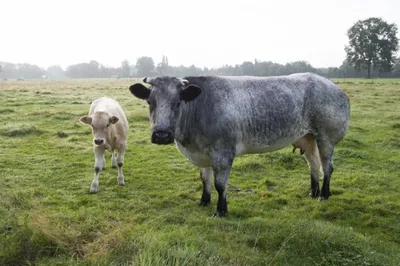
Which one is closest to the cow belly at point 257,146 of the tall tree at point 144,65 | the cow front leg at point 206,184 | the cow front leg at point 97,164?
the cow front leg at point 206,184

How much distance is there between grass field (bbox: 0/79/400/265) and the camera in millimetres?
4438

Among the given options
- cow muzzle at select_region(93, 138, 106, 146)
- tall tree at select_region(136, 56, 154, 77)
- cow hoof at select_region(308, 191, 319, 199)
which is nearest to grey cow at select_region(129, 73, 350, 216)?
cow hoof at select_region(308, 191, 319, 199)

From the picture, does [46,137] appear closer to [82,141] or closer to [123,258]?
[82,141]

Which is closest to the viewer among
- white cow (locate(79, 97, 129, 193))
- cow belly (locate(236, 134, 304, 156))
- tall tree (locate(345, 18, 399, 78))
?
cow belly (locate(236, 134, 304, 156))

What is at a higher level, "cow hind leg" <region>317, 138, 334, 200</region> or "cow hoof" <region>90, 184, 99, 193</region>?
"cow hind leg" <region>317, 138, 334, 200</region>

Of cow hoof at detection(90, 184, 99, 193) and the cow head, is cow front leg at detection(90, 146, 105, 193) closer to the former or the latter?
cow hoof at detection(90, 184, 99, 193)

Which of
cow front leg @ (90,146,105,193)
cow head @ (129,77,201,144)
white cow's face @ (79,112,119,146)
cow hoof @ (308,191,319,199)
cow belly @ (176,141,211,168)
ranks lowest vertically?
cow hoof @ (308,191,319,199)

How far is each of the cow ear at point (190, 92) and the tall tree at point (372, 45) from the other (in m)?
76.2

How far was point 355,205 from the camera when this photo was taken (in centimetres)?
722

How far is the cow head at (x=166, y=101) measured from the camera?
544 centimetres

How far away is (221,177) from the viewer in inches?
247

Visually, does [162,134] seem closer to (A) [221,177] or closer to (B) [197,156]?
(B) [197,156]

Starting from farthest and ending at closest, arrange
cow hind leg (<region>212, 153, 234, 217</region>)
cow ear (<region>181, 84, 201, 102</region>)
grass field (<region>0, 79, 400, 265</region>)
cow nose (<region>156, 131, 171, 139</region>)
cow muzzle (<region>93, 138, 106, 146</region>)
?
cow muzzle (<region>93, 138, 106, 146</region>)
cow hind leg (<region>212, 153, 234, 217</region>)
cow ear (<region>181, 84, 201, 102</region>)
cow nose (<region>156, 131, 171, 139</region>)
grass field (<region>0, 79, 400, 265</region>)

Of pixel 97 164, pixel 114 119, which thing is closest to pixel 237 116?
pixel 114 119
